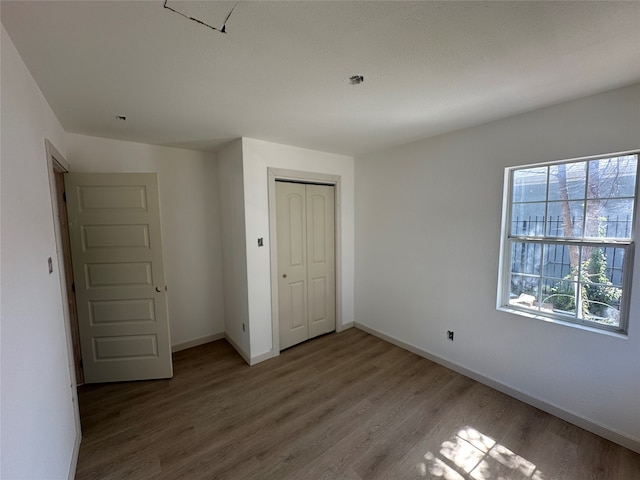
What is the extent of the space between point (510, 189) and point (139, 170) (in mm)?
3674

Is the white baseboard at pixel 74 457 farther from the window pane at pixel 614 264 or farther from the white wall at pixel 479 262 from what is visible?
the window pane at pixel 614 264

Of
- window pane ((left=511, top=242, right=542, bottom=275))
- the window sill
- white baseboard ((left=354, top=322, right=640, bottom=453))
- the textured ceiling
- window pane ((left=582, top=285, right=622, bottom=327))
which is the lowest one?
white baseboard ((left=354, top=322, right=640, bottom=453))

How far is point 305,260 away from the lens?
3.38 metres

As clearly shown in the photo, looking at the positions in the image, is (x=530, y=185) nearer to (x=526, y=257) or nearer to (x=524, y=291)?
(x=526, y=257)

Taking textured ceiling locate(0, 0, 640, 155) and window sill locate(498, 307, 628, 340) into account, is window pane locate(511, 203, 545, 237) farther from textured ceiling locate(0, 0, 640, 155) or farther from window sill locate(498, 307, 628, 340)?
textured ceiling locate(0, 0, 640, 155)

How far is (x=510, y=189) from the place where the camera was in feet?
7.75

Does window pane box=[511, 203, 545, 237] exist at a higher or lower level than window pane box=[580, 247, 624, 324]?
higher

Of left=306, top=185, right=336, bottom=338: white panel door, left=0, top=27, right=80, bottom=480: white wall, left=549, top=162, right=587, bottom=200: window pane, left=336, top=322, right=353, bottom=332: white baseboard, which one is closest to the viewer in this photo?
left=0, top=27, right=80, bottom=480: white wall

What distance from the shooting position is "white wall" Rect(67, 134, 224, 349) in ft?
9.78

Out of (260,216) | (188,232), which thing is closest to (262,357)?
(260,216)

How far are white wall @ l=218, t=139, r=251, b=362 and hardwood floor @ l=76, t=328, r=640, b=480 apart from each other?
460 mm

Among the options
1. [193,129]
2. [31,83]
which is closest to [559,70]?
[193,129]

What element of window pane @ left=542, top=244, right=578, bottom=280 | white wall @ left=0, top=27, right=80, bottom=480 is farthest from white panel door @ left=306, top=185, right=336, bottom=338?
white wall @ left=0, top=27, right=80, bottom=480

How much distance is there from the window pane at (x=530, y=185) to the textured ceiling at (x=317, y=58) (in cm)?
50
